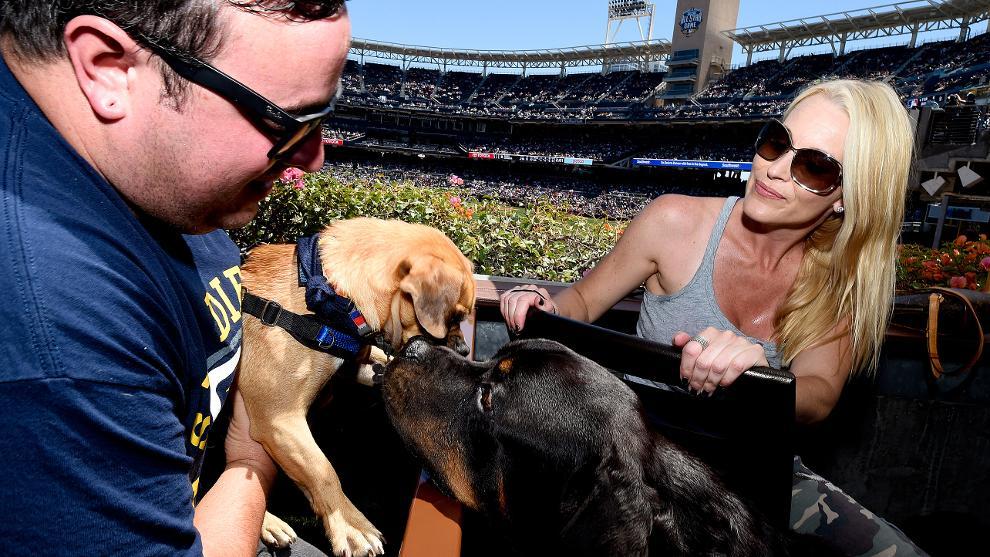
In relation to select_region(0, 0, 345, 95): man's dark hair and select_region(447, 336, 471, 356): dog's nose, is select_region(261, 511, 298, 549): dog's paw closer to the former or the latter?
select_region(447, 336, 471, 356): dog's nose

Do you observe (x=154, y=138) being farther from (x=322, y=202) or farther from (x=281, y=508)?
(x=322, y=202)

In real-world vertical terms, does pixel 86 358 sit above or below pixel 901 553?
above

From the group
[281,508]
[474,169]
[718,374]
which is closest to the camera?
[718,374]

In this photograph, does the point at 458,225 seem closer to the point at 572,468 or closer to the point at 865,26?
the point at 572,468

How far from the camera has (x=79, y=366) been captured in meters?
0.90

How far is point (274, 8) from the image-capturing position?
Result: 1.15 meters

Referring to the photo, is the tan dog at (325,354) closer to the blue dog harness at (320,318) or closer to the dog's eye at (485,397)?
the blue dog harness at (320,318)

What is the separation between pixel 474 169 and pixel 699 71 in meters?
25.5

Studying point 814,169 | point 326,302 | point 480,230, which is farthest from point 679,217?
point 480,230

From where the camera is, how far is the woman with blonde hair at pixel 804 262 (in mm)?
2393

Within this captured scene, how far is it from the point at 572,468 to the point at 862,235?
5.87 feet

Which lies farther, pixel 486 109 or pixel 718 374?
pixel 486 109

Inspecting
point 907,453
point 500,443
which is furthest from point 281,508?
point 907,453

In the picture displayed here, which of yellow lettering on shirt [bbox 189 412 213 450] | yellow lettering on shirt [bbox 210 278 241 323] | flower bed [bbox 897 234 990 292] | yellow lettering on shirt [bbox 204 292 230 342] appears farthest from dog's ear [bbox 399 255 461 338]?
flower bed [bbox 897 234 990 292]
